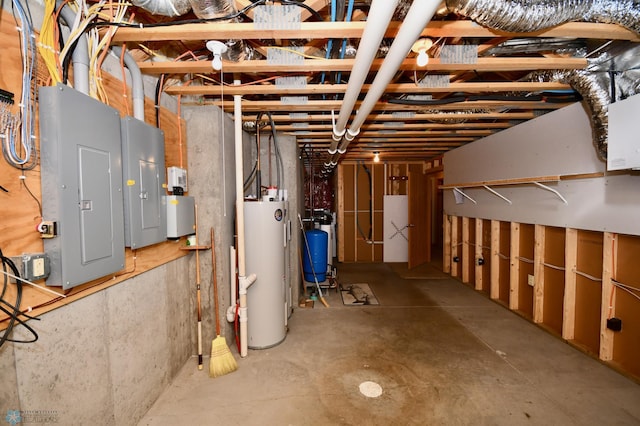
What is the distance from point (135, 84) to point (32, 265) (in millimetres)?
1191

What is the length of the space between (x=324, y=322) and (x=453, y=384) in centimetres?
144

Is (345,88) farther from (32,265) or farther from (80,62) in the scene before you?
(32,265)

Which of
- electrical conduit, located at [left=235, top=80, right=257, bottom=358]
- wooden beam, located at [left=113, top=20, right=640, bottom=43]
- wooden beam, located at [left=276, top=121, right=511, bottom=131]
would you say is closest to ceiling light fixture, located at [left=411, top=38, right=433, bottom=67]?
wooden beam, located at [left=113, top=20, right=640, bottom=43]

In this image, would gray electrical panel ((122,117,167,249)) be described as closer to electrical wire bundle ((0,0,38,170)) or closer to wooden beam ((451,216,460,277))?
electrical wire bundle ((0,0,38,170))

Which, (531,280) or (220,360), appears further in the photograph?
(531,280)

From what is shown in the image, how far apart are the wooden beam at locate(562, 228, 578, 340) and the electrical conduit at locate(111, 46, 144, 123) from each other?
12.5 feet

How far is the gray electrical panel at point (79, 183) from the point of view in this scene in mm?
1055

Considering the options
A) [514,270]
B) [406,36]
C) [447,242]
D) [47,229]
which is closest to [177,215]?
[47,229]

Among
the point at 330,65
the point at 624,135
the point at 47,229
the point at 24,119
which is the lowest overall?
the point at 47,229

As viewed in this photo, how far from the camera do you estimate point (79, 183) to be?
1.15 metres

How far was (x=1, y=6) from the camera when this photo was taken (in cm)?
96

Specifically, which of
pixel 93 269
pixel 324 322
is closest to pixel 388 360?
pixel 324 322

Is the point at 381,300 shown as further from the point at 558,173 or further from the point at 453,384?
the point at 558,173

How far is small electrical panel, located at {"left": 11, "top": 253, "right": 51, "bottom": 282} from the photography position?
3.23 ft
